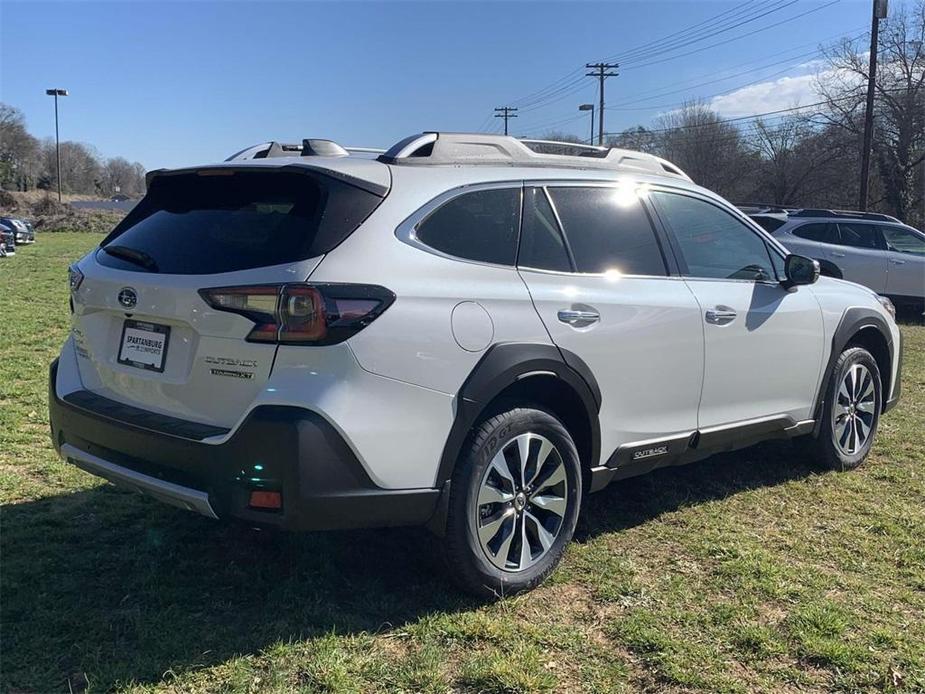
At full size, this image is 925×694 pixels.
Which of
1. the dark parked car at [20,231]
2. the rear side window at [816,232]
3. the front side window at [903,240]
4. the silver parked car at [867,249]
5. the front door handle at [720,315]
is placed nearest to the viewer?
the front door handle at [720,315]

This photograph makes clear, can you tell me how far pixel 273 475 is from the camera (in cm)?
272

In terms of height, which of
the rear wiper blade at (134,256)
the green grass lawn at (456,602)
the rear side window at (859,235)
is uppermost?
the rear side window at (859,235)

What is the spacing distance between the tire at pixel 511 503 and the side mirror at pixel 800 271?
80.7 inches

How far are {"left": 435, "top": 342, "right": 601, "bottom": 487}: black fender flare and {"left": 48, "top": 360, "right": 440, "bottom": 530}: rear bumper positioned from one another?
0.20 m

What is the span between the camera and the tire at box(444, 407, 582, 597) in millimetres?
3131

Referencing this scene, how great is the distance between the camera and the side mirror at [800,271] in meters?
4.64

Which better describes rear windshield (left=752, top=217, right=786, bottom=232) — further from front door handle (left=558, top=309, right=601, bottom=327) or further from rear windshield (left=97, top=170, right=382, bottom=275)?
rear windshield (left=97, top=170, right=382, bottom=275)

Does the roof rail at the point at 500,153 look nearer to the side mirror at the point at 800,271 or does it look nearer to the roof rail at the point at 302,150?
the roof rail at the point at 302,150

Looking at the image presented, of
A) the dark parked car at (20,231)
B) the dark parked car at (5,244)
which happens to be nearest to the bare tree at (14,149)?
the dark parked car at (20,231)

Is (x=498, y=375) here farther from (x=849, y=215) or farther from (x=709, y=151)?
(x=709, y=151)

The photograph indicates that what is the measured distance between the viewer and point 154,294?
9.89 ft

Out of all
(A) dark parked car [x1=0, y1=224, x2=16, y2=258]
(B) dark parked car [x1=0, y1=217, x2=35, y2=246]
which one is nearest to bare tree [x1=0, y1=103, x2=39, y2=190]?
(B) dark parked car [x1=0, y1=217, x2=35, y2=246]

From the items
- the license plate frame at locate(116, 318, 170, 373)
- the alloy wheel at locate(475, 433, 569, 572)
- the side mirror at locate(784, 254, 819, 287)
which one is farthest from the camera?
the side mirror at locate(784, 254, 819, 287)

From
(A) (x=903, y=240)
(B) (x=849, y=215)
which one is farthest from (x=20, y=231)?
(A) (x=903, y=240)
